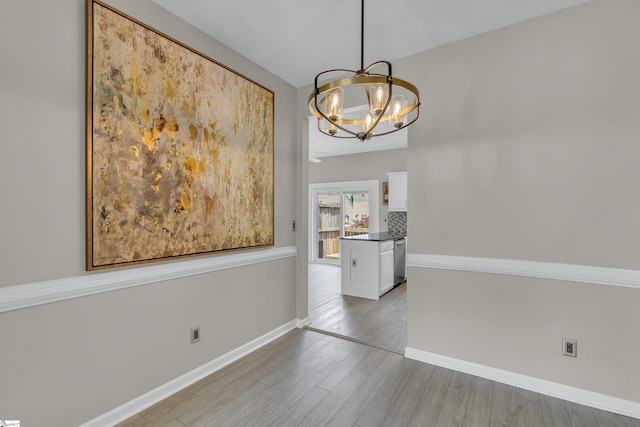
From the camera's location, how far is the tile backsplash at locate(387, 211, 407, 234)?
6.21 m

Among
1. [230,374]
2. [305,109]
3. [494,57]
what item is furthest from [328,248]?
[494,57]

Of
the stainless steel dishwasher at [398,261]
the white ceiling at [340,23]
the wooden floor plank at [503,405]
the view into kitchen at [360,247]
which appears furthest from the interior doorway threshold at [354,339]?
the white ceiling at [340,23]

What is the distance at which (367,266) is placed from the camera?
462 cm

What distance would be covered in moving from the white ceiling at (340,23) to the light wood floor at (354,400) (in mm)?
2818

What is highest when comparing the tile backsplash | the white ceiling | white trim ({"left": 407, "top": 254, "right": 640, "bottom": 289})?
the white ceiling

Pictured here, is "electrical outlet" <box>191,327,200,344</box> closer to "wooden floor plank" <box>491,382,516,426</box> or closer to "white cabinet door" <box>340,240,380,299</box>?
"wooden floor plank" <box>491,382,516,426</box>

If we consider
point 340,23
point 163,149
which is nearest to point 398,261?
point 340,23

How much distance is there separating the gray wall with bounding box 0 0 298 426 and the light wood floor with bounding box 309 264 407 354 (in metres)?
1.86

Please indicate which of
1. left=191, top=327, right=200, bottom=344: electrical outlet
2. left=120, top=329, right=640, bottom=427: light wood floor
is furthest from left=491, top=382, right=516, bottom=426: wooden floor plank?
left=191, top=327, right=200, bottom=344: electrical outlet

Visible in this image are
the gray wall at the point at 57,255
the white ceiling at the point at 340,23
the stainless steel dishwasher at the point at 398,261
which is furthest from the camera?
the stainless steel dishwasher at the point at 398,261

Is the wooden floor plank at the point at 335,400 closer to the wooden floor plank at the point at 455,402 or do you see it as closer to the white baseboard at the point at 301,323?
the wooden floor plank at the point at 455,402

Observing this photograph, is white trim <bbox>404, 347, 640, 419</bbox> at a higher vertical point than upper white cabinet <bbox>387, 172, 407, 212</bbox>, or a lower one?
lower

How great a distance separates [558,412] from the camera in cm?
198

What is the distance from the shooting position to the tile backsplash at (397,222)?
20.4 ft
